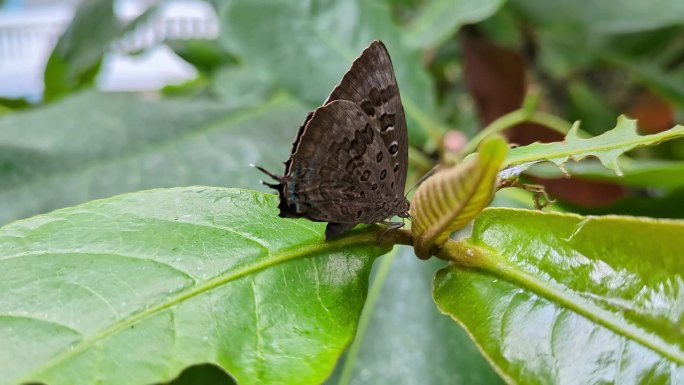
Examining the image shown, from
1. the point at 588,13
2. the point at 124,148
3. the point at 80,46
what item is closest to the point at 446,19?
the point at 588,13

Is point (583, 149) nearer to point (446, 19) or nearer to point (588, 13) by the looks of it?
point (446, 19)

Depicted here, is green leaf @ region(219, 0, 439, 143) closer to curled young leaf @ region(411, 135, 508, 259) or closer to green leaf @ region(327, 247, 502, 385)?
green leaf @ region(327, 247, 502, 385)

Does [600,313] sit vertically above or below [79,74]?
above

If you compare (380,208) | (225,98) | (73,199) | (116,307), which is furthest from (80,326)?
(225,98)

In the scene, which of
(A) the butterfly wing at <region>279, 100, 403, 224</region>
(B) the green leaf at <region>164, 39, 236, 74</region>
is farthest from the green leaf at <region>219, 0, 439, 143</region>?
(B) the green leaf at <region>164, 39, 236, 74</region>

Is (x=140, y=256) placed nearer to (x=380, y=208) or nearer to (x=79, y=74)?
(x=380, y=208)
